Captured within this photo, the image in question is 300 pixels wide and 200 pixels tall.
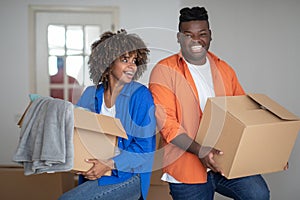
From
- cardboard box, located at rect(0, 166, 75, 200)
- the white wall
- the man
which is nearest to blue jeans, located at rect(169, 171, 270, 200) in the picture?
the man

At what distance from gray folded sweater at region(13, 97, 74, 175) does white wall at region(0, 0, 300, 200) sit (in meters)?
1.91

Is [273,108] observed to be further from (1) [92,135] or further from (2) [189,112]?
(1) [92,135]

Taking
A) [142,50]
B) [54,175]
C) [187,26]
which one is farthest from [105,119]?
[54,175]

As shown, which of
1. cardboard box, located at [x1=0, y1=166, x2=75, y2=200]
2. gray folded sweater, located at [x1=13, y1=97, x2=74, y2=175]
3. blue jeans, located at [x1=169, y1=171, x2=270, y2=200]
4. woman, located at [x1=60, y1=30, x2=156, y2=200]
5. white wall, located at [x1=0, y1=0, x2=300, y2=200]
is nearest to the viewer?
gray folded sweater, located at [x1=13, y1=97, x2=74, y2=175]

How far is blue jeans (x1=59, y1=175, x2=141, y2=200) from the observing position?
4.88ft

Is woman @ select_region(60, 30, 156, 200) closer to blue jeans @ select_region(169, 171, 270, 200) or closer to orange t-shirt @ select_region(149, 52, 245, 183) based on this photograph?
orange t-shirt @ select_region(149, 52, 245, 183)

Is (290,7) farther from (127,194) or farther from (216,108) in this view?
(127,194)

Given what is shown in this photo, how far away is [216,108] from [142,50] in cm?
38

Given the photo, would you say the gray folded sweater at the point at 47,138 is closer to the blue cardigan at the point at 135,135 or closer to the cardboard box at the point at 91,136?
the cardboard box at the point at 91,136

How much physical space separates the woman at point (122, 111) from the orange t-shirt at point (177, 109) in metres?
0.05

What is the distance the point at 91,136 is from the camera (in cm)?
147

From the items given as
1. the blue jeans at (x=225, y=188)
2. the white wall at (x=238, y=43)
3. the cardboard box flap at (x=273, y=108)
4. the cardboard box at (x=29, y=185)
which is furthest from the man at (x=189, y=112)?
the white wall at (x=238, y=43)

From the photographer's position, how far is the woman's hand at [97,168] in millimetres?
1491

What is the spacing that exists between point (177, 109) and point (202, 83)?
0.50 ft
